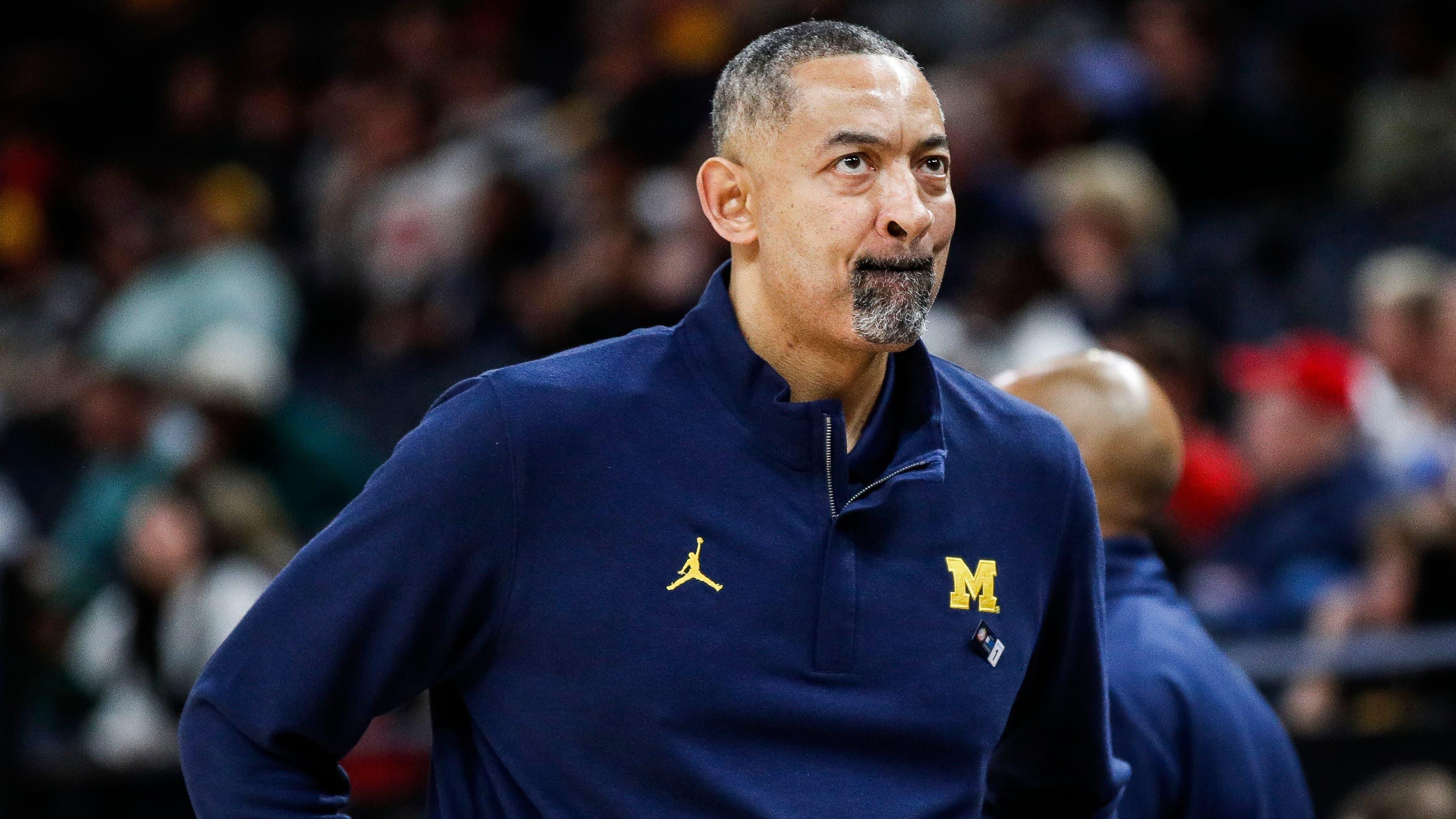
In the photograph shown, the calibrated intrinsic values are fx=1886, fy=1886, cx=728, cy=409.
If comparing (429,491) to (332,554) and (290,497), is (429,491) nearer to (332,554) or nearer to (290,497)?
(332,554)

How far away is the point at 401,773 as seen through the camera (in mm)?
4750

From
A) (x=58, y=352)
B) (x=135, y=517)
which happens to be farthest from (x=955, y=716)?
(x=58, y=352)

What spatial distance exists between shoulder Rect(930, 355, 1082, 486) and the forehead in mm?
316

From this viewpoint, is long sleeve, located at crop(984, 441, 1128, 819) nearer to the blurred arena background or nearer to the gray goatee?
the gray goatee

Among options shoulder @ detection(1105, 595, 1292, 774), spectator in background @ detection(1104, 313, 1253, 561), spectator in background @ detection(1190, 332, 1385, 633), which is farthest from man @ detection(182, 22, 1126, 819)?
spectator in background @ detection(1104, 313, 1253, 561)

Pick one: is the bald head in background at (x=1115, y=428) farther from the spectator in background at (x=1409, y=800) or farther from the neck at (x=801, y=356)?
the spectator in background at (x=1409, y=800)

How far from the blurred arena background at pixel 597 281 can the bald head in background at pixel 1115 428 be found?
43 cm

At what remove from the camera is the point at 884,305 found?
6.89 feet

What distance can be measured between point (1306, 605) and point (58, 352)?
547 centimetres

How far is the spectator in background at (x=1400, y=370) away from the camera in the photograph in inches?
213

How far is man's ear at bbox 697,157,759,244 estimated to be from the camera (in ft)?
7.09

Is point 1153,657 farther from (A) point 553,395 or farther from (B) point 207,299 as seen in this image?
(B) point 207,299

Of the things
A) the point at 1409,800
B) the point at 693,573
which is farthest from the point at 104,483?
the point at 693,573

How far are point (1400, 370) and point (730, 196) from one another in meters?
3.90
